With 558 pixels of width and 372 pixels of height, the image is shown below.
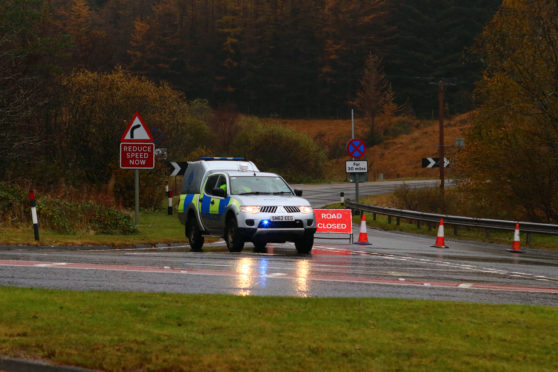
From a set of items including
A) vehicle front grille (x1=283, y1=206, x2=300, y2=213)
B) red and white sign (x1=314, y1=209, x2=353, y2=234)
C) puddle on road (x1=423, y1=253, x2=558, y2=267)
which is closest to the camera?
vehicle front grille (x1=283, y1=206, x2=300, y2=213)

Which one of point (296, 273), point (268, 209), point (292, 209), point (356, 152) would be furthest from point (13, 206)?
point (356, 152)

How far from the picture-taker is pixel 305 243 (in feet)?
59.8

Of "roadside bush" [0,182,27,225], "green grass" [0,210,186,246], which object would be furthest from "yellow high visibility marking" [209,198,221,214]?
"roadside bush" [0,182,27,225]

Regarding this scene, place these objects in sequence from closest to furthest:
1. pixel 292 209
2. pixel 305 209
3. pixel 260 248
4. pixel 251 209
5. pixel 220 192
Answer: pixel 251 209 → pixel 292 209 → pixel 305 209 → pixel 220 192 → pixel 260 248

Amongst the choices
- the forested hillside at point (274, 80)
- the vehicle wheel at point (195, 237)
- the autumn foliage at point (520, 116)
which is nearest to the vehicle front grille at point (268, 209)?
the vehicle wheel at point (195, 237)

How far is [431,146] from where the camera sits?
283 feet

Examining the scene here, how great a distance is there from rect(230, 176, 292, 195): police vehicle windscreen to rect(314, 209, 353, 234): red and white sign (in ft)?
14.2

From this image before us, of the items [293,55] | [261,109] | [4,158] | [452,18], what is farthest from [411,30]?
[4,158]

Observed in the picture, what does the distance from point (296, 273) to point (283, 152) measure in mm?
56984

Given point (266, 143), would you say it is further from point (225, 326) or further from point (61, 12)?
point (225, 326)

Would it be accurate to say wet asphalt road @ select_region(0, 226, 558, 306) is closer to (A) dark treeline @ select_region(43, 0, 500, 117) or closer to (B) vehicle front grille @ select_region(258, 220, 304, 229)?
(B) vehicle front grille @ select_region(258, 220, 304, 229)

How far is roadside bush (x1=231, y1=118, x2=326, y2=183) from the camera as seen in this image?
7075cm

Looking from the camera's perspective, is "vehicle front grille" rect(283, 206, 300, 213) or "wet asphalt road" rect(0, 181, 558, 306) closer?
"wet asphalt road" rect(0, 181, 558, 306)

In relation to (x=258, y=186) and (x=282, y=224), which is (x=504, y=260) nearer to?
(x=282, y=224)
